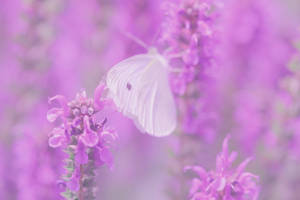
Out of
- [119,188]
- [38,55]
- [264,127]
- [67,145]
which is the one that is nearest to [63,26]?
[38,55]

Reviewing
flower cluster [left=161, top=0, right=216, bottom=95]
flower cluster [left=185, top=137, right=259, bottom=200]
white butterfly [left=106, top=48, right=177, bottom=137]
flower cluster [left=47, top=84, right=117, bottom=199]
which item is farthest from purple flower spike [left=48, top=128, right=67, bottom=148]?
flower cluster [left=161, top=0, right=216, bottom=95]

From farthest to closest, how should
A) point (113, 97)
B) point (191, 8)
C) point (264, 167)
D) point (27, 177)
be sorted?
1. point (264, 167)
2. point (27, 177)
3. point (191, 8)
4. point (113, 97)

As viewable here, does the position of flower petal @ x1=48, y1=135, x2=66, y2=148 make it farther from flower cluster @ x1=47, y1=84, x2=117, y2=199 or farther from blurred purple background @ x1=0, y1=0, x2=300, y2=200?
blurred purple background @ x1=0, y1=0, x2=300, y2=200

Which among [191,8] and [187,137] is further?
[187,137]

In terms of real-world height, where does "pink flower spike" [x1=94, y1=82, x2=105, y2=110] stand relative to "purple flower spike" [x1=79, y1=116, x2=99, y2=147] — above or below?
above

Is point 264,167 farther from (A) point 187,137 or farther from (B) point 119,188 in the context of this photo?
(B) point 119,188

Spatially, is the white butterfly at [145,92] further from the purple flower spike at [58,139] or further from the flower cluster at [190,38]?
the purple flower spike at [58,139]

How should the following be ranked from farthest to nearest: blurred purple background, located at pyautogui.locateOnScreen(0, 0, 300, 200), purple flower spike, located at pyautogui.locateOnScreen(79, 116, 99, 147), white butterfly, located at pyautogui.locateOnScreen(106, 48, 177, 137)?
blurred purple background, located at pyautogui.locateOnScreen(0, 0, 300, 200)
white butterfly, located at pyautogui.locateOnScreen(106, 48, 177, 137)
purple flower spike, located at pyautogui.locateOnScreen(79, 116, 99, 147)

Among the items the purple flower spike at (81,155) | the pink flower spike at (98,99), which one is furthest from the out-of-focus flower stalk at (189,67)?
the purple flower spike at (81,155)
